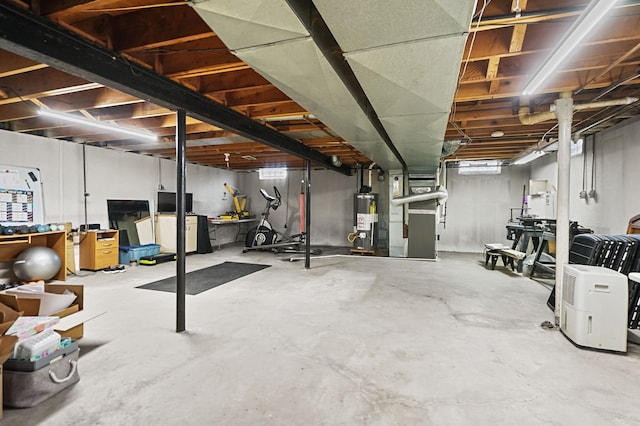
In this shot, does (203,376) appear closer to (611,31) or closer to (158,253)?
(611,31)

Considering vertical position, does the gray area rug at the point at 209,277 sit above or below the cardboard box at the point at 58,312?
below

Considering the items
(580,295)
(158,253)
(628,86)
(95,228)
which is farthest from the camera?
(158,253)

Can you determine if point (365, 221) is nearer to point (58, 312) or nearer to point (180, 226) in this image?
point (180, 226)

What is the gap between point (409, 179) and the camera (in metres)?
7.00

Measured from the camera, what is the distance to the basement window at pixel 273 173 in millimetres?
9078

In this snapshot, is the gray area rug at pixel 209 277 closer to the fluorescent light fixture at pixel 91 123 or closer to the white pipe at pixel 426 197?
the fluorescent light fixture at pixel 91 123

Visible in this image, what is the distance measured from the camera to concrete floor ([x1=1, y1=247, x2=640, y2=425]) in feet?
5.49

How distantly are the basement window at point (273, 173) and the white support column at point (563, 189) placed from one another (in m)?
6.97

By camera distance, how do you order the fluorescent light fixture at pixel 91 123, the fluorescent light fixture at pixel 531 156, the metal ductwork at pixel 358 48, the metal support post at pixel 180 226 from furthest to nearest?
1. the fluorescent light fixture at pixel 531 156
2. the fluorescent light fixture at pixel 91 123
3. the metal support post at pixel 180 226
4. the metal ductwork at pixel 358 48

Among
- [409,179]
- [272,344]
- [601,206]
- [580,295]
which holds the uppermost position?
[409,179]

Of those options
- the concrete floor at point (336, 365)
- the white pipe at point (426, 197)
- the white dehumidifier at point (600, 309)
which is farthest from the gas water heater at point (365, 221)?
the white dehumidifier at point (600, 309)

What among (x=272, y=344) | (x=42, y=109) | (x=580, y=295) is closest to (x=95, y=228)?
(x=42, y=109)

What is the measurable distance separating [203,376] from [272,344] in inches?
24.2

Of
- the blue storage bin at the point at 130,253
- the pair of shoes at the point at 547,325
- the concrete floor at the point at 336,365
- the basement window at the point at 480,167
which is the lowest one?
the concrete floor at the point at 336,365
